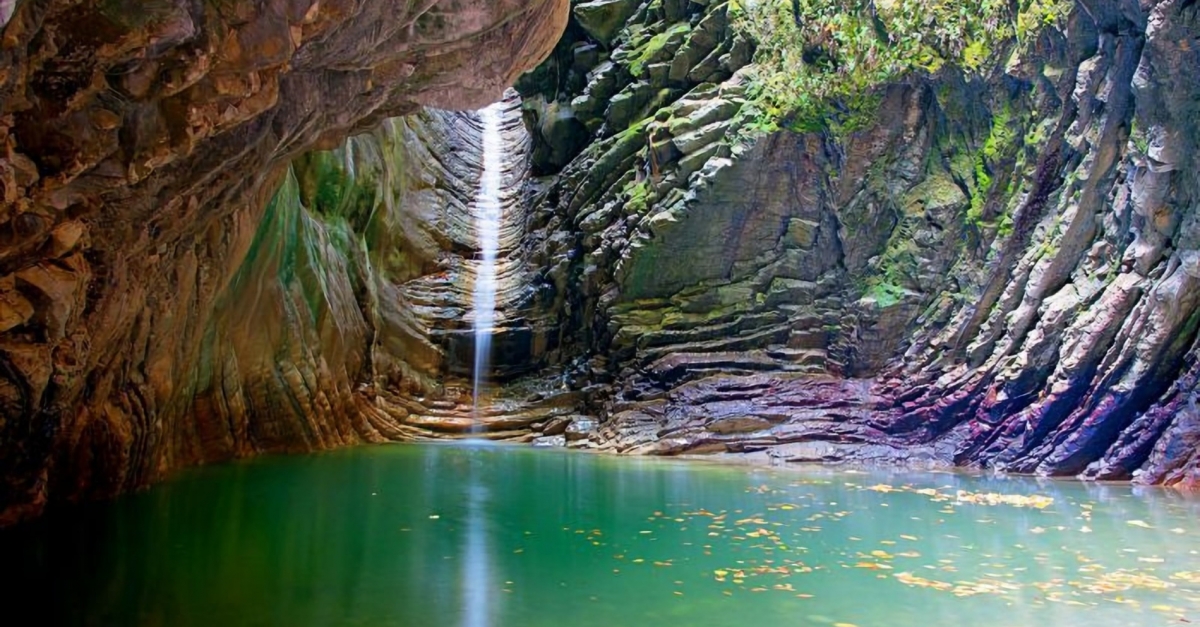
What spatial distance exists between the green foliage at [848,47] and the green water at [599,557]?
10.6 m

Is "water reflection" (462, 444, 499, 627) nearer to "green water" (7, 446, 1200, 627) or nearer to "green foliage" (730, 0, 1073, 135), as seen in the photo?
"green water" (7, 446, 1200, 627)

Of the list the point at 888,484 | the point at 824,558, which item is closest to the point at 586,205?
the point at 888,484

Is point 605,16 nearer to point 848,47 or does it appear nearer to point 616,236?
point 616,236

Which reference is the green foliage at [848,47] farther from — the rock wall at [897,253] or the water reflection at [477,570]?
the water reflection at [477,570]

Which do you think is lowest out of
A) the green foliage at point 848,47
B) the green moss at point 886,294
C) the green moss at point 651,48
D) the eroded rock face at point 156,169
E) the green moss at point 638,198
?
the eroded rock face at point 156,169

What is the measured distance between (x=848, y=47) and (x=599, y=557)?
1648 centimetres

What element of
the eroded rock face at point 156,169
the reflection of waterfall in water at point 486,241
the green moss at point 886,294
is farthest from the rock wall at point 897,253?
the eroded rock face at point 156,169

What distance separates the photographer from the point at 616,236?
22.3 meters

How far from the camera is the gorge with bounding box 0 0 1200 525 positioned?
17.8ft

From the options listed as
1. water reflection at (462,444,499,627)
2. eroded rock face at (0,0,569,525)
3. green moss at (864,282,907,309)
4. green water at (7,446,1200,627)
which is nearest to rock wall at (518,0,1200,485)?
green moss at (864,282,907,309)

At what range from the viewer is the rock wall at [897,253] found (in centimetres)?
1245

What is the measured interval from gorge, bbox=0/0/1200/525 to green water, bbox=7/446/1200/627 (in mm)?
1864

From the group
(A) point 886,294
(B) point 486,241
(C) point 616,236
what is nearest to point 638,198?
(C) point 616,236

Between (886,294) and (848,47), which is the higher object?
(848,47)
